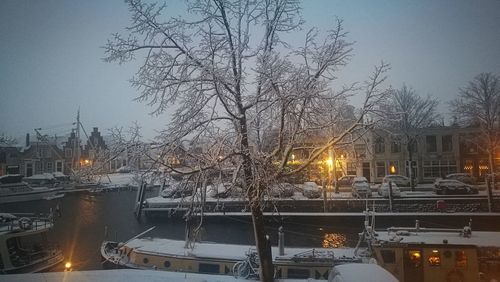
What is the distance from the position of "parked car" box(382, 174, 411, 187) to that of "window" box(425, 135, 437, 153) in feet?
1.32

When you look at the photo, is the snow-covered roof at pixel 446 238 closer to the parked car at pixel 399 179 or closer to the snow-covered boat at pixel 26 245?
the parked car at pixel 399 179

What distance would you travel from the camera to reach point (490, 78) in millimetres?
3609

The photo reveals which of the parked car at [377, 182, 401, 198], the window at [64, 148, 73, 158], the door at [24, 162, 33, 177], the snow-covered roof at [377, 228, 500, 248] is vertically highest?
the window at [64, 148, 73, 158]

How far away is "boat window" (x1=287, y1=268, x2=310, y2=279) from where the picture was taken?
411 cm

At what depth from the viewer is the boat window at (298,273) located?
13.5ft

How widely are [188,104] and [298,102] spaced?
100 centimetres

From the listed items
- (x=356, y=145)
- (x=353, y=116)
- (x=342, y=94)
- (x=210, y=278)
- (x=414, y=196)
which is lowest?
(x=210, y=278)

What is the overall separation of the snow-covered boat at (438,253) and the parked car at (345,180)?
702 mm

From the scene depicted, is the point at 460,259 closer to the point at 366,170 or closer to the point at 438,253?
the point at 438,253

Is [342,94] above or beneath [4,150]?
above

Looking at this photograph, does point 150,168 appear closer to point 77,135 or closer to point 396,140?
point 77,135

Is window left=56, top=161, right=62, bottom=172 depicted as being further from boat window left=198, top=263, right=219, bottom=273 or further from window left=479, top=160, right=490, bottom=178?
window left=479, top=160, right=490, bottom=178

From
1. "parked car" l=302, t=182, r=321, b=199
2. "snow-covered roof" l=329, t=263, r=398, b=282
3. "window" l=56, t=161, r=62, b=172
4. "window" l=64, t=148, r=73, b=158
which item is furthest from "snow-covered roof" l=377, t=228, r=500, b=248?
"window" l=56, t=161, r=62, b=172

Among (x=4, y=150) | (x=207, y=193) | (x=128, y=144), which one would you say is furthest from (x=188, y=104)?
(x=4, y=150)
